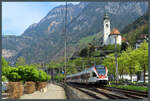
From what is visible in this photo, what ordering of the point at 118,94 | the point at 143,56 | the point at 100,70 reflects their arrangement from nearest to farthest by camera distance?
1. the point at 118,94
2. the point at 100,70
3. the point at 143,56

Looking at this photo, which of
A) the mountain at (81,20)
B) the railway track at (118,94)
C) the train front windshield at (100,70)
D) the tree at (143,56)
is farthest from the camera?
the tree at (143,56)

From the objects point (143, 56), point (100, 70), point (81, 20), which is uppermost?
point (81, 20)

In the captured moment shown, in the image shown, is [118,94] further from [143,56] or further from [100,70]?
[143,56]

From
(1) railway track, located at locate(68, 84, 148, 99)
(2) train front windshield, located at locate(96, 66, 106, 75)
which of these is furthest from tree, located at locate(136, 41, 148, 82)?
(1) railway track, located at locate(68, 84, 148, 99)

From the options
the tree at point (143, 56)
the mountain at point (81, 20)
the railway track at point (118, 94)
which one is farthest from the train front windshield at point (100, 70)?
the tree at point (143, 56)

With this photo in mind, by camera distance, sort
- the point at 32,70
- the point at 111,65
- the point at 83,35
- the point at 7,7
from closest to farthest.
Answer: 1. the point at 7,7
2. the point at 83,35
3. the point at 32,70
4. the point at 111,65

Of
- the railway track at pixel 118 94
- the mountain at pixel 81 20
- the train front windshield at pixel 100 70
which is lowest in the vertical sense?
the railway track at pixel 118 94

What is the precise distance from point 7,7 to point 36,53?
83.6 ft

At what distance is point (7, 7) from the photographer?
13570mm

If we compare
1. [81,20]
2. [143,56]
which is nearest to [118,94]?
[81,20]

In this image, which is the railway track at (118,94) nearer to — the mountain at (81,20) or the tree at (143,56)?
the mountain at (81,20)

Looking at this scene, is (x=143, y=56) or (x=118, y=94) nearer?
(x=118, y=94)

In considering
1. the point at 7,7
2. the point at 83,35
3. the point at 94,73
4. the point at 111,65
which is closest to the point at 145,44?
the point at 111,65

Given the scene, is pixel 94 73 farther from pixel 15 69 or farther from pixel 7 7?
pixel 7 7
